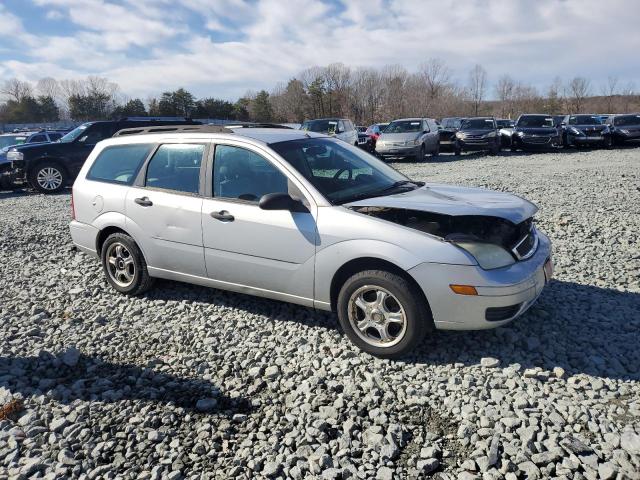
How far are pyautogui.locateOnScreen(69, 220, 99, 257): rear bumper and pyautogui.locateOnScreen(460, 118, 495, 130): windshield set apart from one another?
63.7ft

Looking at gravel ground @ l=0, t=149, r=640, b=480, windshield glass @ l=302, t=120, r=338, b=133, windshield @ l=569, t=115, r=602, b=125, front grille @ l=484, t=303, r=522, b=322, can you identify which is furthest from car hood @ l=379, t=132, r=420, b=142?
front grille @ l=484, t=303, r=522, b=322

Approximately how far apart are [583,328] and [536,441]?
1.63 meters

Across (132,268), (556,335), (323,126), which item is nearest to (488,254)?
(556,335)

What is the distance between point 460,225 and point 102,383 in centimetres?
296

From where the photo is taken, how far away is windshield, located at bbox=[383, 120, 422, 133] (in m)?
19.7

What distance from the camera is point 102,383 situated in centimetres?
365

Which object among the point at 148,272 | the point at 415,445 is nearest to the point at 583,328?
the point at 415,445

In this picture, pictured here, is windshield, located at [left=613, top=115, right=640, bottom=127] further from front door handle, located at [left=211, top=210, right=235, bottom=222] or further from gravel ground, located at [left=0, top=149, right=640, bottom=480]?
front door handle, located at [left=211, top=210, right=235, bottom=222]

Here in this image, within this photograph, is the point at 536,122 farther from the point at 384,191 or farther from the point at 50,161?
the point at 384,191

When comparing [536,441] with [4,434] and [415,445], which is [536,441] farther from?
[4,434]

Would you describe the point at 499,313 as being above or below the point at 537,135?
below

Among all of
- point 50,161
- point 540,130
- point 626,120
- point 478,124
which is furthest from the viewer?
point 626,120

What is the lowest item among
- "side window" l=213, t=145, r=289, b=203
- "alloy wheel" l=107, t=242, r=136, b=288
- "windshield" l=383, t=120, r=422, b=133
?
"alloy wheel" l=107, t=242, r=136, b=288

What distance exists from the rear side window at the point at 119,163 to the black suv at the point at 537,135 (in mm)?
19875
